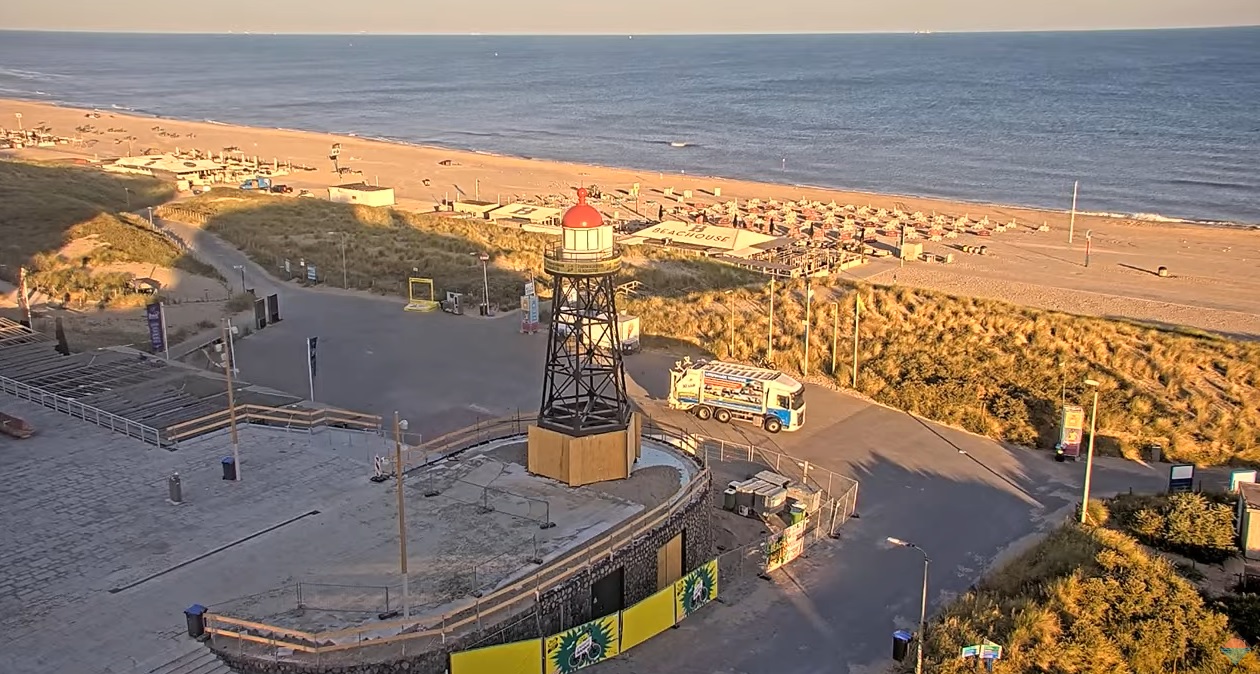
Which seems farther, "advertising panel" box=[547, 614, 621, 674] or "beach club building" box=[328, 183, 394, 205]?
"beach club building" box=[328, 183, 394, 205]

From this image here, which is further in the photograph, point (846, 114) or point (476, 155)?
point (846, 114)

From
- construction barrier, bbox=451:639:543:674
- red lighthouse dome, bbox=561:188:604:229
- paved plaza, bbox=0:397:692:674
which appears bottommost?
construction barrier, bbox=451:639:543:674

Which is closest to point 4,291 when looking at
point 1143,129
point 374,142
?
point 374,142

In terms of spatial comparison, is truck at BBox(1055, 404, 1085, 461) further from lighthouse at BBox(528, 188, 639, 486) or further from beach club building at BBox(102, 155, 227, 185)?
beach club building at BBox(102, 155, 227, 185)

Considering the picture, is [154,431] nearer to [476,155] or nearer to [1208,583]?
[1208,583]

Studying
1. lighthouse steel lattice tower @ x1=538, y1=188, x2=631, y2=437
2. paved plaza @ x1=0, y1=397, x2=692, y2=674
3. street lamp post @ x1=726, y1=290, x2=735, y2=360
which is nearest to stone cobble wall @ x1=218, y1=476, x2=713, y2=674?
paved plaza @ x1=0, y1=397, x2=692, y2=674

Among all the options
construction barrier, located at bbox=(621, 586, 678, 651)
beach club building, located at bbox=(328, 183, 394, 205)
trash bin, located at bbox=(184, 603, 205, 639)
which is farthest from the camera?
beach club building, located at bbox=(328, 183, 394, 205)

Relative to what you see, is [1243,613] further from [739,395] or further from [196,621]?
[196,621]
